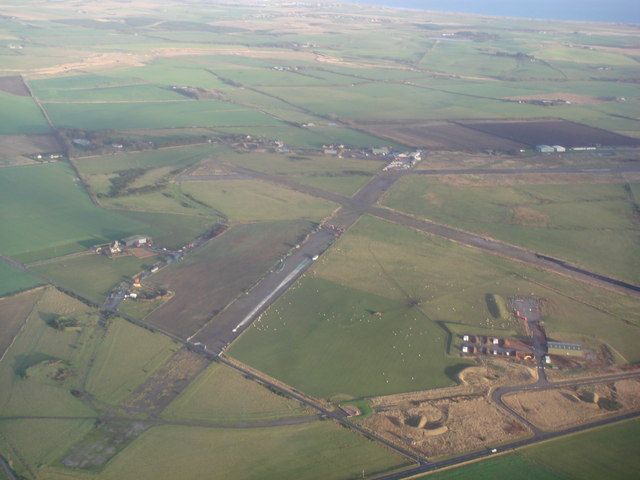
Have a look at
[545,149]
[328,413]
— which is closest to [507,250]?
[328,413]

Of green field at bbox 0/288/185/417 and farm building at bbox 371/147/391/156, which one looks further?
farm building at bbox 371/147/391/156

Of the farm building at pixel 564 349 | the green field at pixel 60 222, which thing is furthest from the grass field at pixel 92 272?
the farm building at pixel 564 349

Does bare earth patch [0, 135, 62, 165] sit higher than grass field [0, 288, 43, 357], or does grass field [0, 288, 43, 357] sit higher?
grass field [0, 288, 43, 357]

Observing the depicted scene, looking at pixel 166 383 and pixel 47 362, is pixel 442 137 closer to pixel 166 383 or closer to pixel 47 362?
pixel 166 383

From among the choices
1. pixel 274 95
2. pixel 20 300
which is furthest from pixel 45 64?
pixel 20 300

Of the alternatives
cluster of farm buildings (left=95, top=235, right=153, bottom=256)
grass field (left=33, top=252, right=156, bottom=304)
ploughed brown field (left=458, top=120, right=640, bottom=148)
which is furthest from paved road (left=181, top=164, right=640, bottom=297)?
grass field (left=33, top=252, right=156, bottom=304)

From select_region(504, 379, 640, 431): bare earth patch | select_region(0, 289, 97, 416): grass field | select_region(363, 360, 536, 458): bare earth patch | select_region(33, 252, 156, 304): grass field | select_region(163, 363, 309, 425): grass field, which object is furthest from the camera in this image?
select_region(33, 252, 156, 304): grass field

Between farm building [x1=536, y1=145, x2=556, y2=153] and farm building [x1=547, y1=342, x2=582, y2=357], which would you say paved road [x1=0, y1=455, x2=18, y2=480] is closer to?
farm building [x1=547, y1=342, x2=582, y2=357]

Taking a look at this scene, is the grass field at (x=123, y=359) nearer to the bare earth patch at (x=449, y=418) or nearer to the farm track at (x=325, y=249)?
the farm track at (x=325, y=249)
